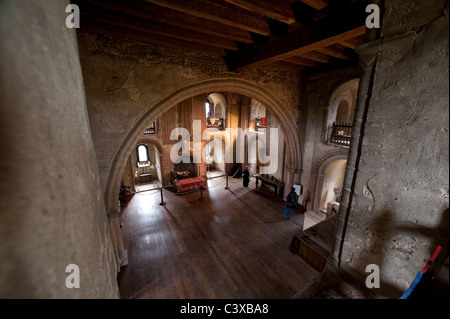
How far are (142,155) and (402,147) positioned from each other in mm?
15082

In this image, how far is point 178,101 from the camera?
5223mm

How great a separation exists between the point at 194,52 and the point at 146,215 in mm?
6303

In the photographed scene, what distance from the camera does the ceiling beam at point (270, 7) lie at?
2.72 meters

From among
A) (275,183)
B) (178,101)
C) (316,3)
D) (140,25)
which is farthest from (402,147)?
(275,183)

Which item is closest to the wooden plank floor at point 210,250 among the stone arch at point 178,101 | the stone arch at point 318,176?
the stone arch at point 318,176

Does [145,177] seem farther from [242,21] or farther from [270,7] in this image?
[270,7]

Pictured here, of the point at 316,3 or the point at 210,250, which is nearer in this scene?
the point at 316,3

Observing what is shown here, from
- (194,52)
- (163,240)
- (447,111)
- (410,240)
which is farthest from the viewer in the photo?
(163,240)

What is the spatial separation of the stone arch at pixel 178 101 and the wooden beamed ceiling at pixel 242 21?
1189mm

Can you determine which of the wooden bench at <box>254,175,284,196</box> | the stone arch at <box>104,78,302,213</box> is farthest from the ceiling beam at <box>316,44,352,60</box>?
the wooden bench at <box>254,175,284,196</box>

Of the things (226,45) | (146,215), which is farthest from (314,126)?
(146,215)

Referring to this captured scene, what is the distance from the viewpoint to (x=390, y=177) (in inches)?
69.2

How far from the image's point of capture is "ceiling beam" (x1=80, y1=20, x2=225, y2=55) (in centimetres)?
369
